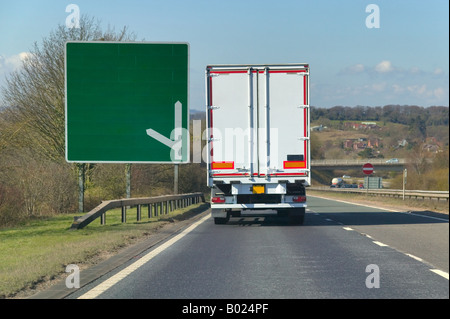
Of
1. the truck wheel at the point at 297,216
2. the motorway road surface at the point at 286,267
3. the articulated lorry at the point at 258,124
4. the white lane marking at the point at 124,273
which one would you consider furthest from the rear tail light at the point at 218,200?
the white lane marking at the point at 124,273

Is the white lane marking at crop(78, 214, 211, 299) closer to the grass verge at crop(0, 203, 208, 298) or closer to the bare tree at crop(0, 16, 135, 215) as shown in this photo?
the grass verge at crop(0, 203, 208, 298)

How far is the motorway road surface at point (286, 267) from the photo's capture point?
756cm

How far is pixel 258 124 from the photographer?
16.9 meters

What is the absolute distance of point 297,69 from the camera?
1672 cm

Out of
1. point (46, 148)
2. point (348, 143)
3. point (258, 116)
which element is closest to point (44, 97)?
point (46, 148)

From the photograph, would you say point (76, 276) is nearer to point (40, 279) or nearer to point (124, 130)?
point (40, 279)

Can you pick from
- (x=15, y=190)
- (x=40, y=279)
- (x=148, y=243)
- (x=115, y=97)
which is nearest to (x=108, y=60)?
(x=115, y=97)

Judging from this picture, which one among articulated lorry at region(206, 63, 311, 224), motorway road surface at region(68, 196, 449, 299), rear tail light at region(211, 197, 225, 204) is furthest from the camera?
rear tail light at region(211, 197, 225, 204)

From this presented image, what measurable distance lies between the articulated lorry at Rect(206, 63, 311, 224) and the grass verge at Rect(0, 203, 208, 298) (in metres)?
2.98

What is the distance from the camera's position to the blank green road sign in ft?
38.3

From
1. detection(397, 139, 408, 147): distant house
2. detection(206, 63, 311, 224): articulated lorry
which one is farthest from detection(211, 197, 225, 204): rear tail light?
detection(397, 139, 408, 147): distant house

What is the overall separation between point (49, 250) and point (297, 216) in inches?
348

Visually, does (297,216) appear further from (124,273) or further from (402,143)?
(402,143)

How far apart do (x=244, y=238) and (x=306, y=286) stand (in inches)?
266
